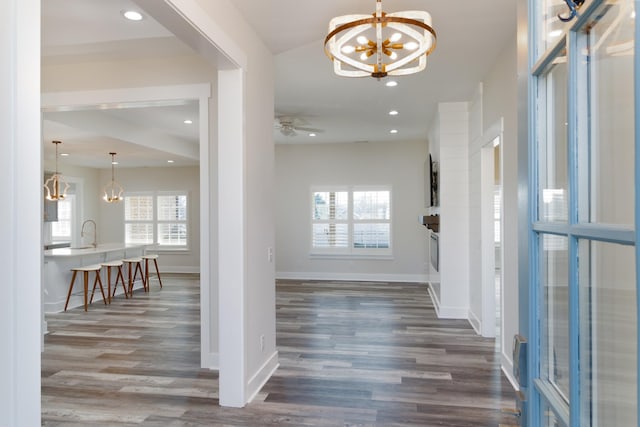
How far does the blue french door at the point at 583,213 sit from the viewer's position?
2.25 feet

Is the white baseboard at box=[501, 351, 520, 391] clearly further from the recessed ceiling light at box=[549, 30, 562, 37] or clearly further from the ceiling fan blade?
the ceiling fan blade

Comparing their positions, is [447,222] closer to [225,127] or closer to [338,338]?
[338,338]

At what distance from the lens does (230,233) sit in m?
3.03

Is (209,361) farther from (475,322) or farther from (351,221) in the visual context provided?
(351,221)

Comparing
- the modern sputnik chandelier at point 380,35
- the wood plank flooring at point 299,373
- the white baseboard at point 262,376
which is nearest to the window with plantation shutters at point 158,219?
the wood plank flooring at point 299,373

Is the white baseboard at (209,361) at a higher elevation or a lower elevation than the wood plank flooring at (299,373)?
higher

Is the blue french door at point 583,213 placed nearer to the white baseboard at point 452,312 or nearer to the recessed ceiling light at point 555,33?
the recessed ceiling light at point 555,33

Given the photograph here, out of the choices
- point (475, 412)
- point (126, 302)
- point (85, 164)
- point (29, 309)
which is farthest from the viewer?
point (85, 164)

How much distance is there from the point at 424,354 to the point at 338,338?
3.20 ft

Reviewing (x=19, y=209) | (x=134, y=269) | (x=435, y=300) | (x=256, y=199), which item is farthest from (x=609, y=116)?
(x=134, y=269)

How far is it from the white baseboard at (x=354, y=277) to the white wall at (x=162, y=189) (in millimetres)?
2507

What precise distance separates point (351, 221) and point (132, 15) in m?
6.24

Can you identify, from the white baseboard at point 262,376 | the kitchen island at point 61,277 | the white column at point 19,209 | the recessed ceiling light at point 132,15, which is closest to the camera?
the white column at point 19,209

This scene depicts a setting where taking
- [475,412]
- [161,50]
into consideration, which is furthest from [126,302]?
[475,412]
